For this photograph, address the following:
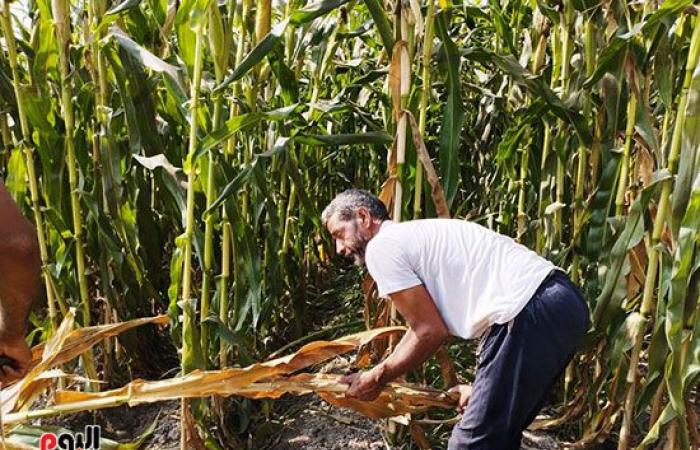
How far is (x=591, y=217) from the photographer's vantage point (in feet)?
8.91

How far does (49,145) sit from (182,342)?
106 centimetres

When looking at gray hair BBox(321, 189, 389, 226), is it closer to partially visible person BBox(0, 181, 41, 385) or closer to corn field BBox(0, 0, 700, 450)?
corn field BBox(0, 0, 700, 450)

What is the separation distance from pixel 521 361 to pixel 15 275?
5.10 ft

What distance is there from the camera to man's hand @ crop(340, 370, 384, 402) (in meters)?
2.28

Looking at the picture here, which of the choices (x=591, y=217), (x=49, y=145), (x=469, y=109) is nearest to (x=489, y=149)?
(x=469, y=109)

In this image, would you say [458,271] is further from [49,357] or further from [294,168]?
[49,357]

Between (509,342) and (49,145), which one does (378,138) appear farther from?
(49,145)

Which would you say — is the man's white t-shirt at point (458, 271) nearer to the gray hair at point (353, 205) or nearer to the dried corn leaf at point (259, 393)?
the gray hair at point (353, 205)

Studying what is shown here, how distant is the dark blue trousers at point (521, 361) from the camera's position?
220 centimetres
